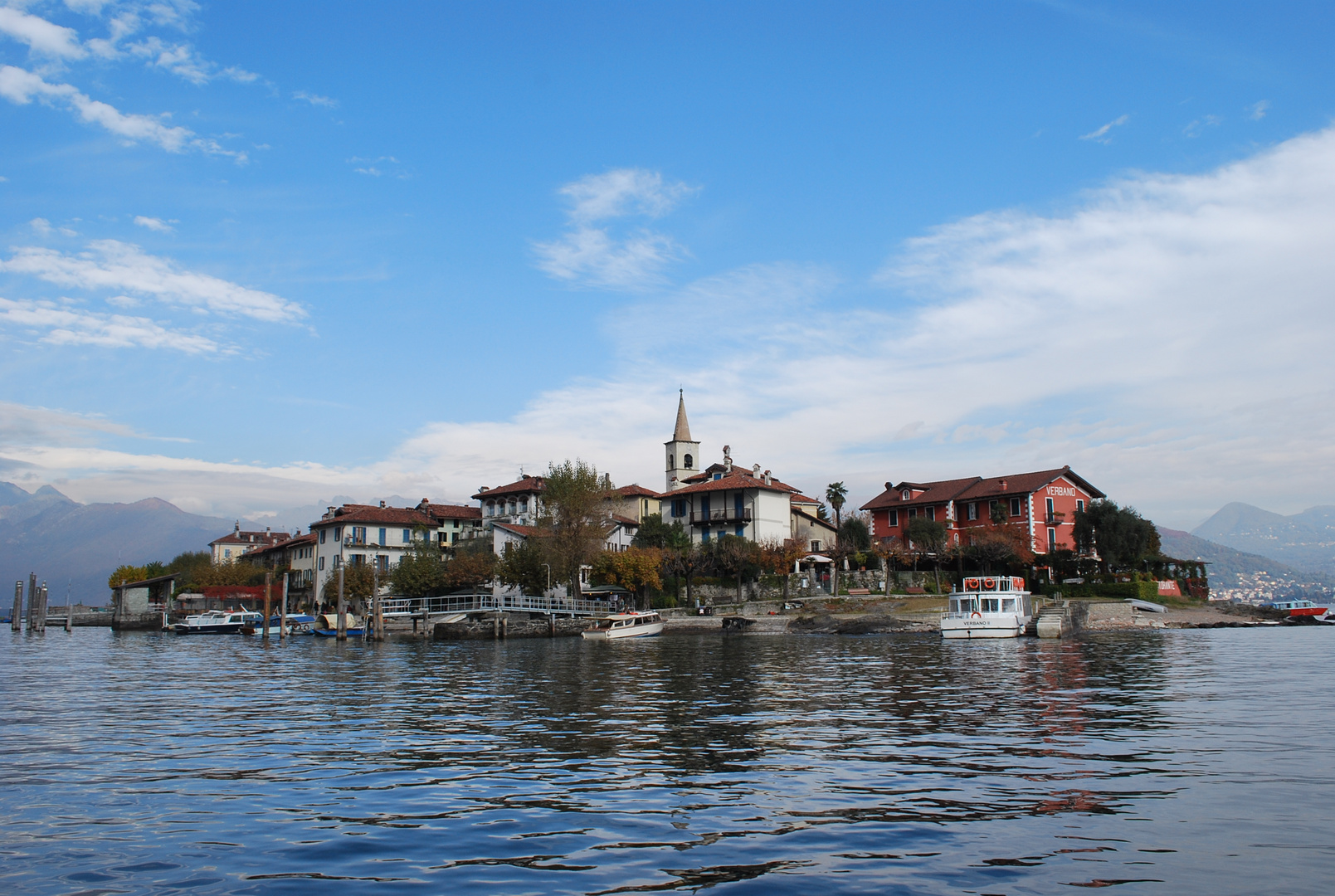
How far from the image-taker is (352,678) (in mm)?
32875

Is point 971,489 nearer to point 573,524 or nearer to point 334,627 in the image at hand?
point 573,524

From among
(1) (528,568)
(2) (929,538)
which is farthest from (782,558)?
(1) (528,568)

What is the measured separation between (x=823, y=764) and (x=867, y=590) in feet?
196

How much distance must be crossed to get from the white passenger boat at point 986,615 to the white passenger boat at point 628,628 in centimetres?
2005

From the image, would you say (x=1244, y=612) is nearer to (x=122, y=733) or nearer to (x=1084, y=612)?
(x=1084, y=612)

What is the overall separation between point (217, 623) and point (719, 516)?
154 feet

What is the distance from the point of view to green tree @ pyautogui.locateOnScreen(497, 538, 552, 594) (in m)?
79.5

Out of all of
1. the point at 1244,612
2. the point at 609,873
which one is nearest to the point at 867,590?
→ the point at 1244,612

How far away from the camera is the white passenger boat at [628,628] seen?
207 ft

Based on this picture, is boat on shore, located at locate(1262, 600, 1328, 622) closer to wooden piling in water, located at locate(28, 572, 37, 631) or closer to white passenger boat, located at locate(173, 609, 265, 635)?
white passenger boat, located at locate(173, 609, 265, 635)

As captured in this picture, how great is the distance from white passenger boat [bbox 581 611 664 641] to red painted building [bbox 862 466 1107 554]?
28.3 m

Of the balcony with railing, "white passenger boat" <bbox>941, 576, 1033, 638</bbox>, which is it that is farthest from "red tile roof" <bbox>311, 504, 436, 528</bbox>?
"white passenger boat" <bbox>941, 576, 1033, 638</bbox>

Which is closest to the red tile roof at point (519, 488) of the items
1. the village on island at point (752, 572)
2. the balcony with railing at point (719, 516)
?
the village on island at point (752, 572)

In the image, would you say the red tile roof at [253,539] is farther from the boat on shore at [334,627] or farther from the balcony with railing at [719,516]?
the balcony with railing at [719,516]
